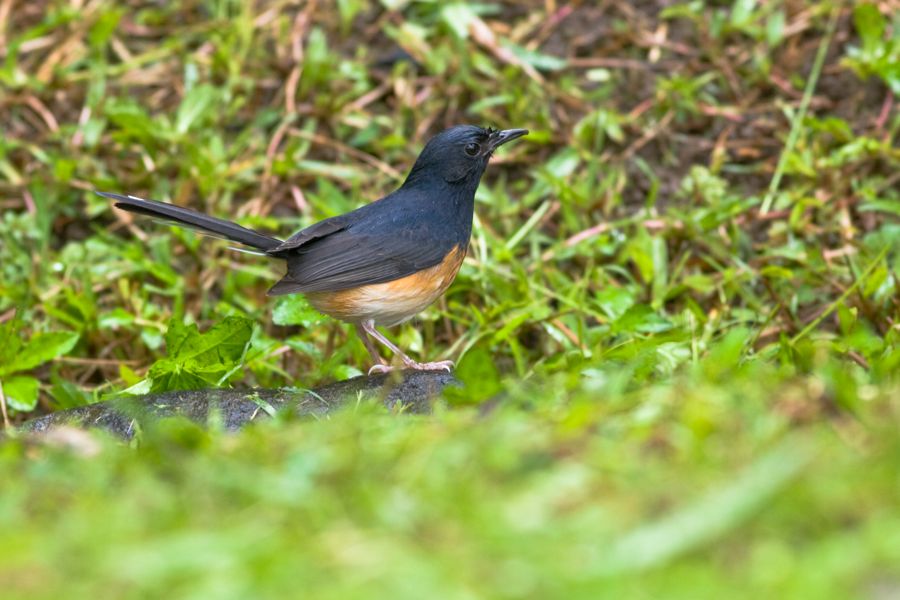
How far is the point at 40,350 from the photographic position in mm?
5859

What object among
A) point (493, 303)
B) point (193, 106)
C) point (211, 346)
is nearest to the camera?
point (211, 346)

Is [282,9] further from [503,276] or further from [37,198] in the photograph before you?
[503,276]

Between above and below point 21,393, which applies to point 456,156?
above

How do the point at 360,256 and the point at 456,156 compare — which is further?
the point at 456,156

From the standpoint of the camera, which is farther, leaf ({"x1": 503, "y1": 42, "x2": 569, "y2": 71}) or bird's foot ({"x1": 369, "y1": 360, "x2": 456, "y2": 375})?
leaf ({"x1": 503, "y1": 42, "x2": 569, "y2": 71})

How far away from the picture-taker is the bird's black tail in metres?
5.39

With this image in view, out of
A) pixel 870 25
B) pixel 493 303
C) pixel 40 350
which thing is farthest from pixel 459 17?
pixel 40 350

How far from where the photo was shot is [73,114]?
8125 millimetres

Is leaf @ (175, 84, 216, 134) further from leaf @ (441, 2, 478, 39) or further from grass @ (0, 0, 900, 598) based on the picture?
leaf @ (441, 2, 478, 39)

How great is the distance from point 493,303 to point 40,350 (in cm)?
243

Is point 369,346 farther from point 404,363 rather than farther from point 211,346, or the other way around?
point 211,346

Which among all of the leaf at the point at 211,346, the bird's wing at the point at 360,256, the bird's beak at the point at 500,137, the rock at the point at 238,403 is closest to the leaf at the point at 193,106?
the bird's wing at the point at 360,256

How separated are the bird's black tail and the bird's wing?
0.17m

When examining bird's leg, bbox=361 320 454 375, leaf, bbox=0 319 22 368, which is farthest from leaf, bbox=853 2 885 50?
leaf, bbox=0 319 22 368
